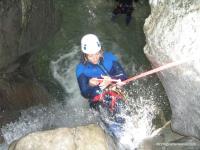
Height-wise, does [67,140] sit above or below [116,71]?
below

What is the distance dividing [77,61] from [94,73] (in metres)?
3.31

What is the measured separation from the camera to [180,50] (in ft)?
14.9

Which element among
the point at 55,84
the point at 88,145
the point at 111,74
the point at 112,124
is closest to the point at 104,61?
the point at 111,74

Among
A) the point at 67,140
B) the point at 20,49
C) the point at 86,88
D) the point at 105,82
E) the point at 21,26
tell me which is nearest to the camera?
the point at 67,140

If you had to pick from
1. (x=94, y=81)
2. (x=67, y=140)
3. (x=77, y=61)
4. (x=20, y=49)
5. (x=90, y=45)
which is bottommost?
(x=67, y=140)

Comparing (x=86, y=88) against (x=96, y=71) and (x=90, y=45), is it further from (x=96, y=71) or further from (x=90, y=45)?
(x=90, y=45)

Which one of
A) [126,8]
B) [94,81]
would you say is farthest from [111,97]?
[126,8]

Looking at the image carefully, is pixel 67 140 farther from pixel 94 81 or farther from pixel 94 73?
pixel 94 73

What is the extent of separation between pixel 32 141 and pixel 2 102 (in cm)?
241

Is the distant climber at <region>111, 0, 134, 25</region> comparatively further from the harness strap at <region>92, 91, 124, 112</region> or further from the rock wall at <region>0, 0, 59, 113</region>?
the harness strap at <region>92, 91, 124, 112</region>

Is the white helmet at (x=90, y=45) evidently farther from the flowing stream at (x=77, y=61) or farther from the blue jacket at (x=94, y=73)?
the flowing stream at (x=77, y=61)

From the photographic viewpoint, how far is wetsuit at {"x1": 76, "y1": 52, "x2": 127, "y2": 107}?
5.99 meters

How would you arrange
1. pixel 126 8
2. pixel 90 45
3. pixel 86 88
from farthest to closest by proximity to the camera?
pixel 126 8, pixel 86 88, pixel 90 45

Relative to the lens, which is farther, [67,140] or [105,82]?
[105,82]
